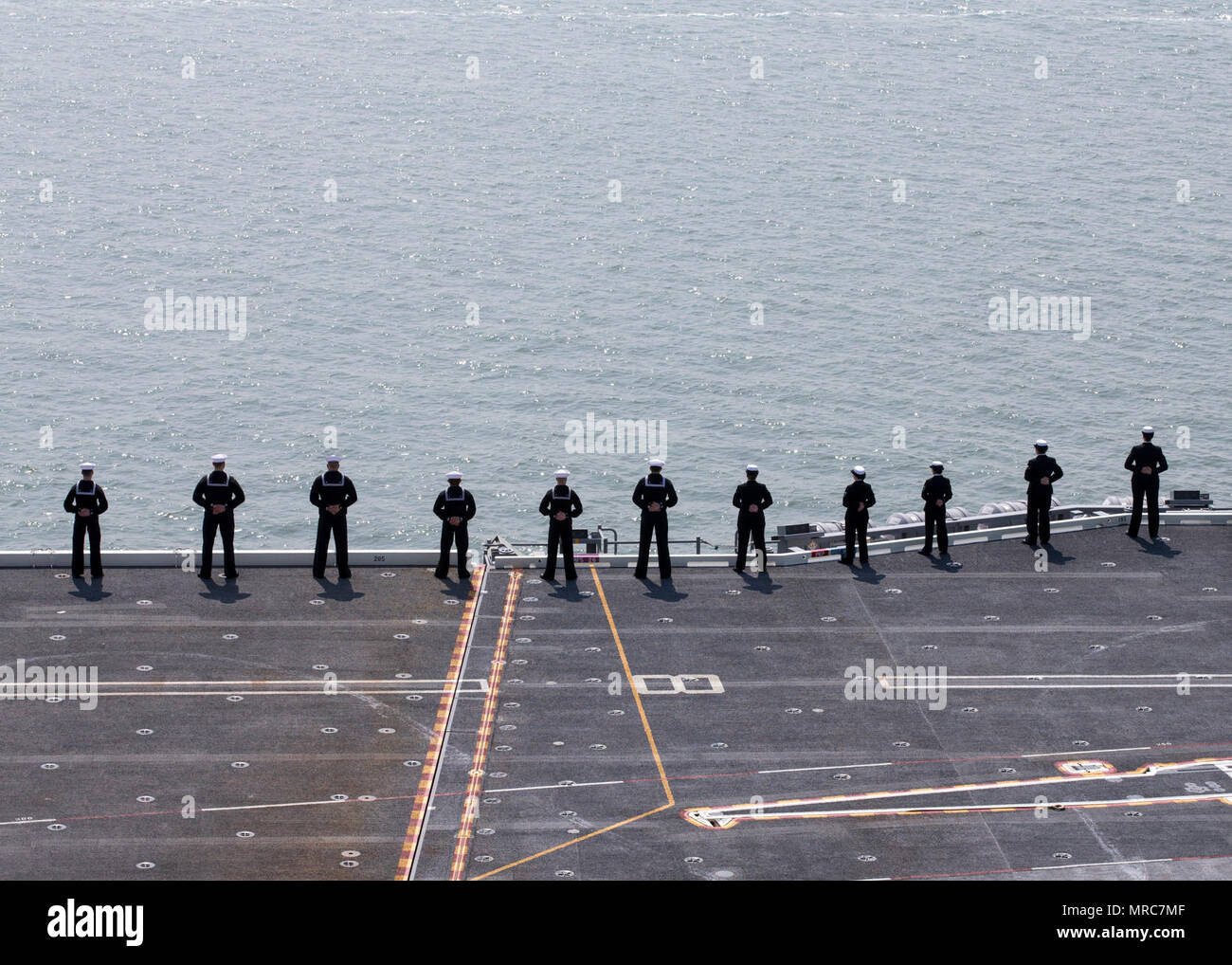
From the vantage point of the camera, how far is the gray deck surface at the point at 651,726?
24.8m

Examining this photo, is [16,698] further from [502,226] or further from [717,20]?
[717,20]

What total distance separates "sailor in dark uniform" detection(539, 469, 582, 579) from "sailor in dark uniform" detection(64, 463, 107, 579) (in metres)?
8.73

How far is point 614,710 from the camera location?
30062mm

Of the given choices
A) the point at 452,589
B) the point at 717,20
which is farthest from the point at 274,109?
the point at 452,589

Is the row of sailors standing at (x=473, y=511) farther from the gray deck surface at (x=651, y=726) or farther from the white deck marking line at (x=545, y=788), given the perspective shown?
the white deck marking line at (x=545, y=788)

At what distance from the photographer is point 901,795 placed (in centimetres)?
2675

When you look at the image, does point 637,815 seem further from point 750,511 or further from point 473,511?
point 750,511
